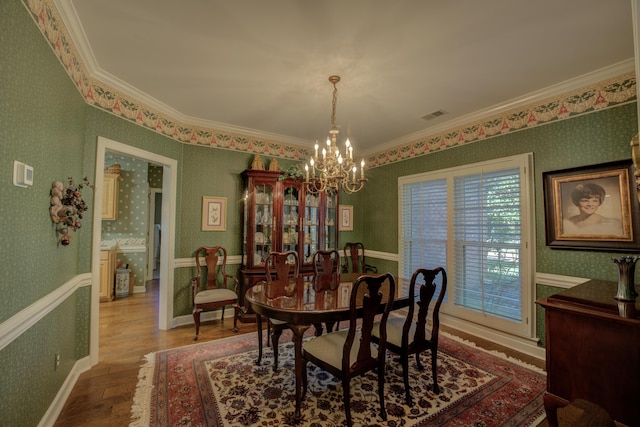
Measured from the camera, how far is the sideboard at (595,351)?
1532 millimetres

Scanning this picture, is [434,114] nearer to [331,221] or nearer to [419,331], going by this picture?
[331,221]

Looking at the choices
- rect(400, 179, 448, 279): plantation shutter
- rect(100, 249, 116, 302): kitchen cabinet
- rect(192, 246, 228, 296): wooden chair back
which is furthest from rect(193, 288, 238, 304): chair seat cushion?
rect(400, 179, 448, 279): plantation shutter

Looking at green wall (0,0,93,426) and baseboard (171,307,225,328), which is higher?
green wall (0,0,93,426)

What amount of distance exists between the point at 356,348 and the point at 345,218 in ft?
10.9

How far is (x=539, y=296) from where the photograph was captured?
9.68 feet

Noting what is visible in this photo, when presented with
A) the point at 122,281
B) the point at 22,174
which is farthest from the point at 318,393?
the point at 122,281

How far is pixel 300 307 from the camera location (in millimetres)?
2049

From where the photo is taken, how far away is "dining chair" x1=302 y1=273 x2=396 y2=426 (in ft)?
6.05

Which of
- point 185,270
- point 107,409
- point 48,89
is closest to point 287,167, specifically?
point 185,270

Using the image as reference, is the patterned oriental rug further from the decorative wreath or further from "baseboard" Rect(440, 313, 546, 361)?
the decorative wreath

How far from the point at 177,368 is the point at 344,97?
3.24 m

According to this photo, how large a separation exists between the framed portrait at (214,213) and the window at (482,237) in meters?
2.90

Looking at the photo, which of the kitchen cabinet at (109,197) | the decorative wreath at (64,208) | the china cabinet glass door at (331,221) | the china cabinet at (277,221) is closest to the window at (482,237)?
the china cabinet glass door at (331,221)

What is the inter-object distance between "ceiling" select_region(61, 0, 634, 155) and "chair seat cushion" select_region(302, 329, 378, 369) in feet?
7.63
